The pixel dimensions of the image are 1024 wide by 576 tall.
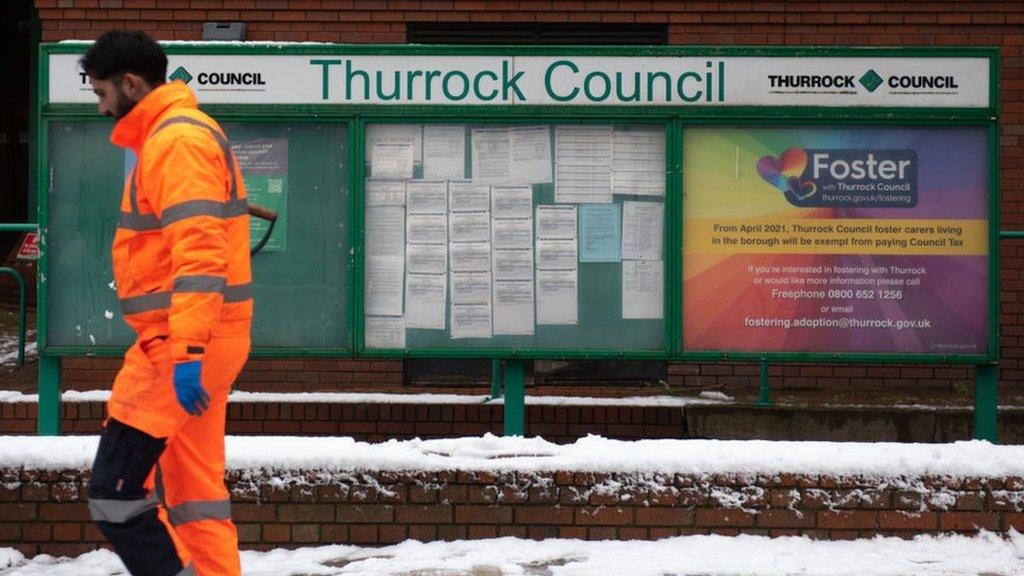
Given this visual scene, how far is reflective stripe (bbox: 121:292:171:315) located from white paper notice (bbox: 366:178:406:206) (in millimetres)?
2690

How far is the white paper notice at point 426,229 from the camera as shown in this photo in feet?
22.3

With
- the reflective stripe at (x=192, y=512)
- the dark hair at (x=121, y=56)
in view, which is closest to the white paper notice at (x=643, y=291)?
the reflective stripe at (x=192, y=512)

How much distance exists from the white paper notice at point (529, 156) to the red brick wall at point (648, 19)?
3.68m

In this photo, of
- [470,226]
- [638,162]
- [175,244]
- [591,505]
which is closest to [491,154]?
[470,226]

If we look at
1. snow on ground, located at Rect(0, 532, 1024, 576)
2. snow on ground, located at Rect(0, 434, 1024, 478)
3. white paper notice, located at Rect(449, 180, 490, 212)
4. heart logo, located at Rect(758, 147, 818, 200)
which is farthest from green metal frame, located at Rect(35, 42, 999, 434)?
snow on ground, located at Rect(0, 532, 1024, 576)

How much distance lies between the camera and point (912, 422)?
8062 millimetres

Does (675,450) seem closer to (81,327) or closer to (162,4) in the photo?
(81,327)

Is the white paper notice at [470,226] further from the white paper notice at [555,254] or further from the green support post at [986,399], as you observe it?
the green support post at [986,399]

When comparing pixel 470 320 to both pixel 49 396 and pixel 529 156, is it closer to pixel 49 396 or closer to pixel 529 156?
pixel 529 156

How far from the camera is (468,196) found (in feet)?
22.3

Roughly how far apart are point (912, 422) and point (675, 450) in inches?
106

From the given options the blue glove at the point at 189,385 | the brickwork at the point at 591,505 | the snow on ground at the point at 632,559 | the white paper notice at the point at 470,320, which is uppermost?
the white paper notice at the point at 470,320

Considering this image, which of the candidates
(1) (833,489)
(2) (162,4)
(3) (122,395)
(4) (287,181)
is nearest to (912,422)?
(1) (833,489)

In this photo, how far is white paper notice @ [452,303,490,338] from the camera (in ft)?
22.3
